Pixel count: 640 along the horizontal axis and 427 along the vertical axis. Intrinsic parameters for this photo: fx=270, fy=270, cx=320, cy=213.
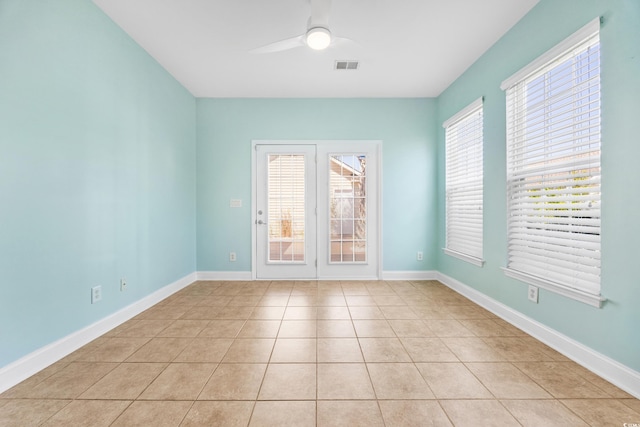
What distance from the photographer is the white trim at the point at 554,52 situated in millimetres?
1755

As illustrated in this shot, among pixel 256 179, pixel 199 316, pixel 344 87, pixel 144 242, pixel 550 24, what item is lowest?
pixel 199 316

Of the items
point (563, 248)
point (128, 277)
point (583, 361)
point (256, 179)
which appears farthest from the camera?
point (256, 179)

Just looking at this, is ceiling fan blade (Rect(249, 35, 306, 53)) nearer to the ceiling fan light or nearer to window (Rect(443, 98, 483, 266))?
the ceiling fan light

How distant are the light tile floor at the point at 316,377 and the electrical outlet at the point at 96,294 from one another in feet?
1.04

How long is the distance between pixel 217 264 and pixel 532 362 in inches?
145

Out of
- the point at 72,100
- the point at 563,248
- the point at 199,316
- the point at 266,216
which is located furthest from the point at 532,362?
the point at 72,100

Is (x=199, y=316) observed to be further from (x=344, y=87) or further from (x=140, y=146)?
(x=344, y=87)

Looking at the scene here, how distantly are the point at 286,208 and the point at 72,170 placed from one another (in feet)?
7.98

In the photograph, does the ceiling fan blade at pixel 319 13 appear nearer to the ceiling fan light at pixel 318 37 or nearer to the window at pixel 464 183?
the ceiling fan light at pixel 318 37

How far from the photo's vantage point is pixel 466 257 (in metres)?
3.21

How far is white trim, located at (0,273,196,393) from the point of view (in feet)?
5.30

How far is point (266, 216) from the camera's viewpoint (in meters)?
4.02

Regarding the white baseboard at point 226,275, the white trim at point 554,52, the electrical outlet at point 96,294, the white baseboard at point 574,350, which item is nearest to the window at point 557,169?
the white trim at point 554,52

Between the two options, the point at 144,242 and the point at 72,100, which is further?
the point at 144,242
